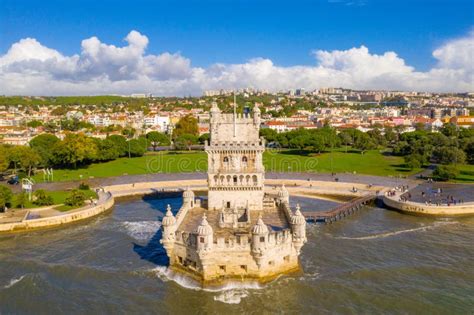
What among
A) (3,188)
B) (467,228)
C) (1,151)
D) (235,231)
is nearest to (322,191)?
(467,228)

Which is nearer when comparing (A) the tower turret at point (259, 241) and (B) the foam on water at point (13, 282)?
(A) the tower turret at point (259, 241)

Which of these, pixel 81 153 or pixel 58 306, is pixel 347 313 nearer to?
pixel 58 306

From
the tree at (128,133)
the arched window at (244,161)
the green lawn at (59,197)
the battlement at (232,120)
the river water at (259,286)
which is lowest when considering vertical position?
the river water at (259,286)

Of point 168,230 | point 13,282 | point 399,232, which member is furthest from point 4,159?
point 399,232

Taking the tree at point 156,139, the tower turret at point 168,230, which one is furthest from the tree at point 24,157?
the tower turret at point 168,230

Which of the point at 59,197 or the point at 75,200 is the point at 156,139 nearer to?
the point at 59,197

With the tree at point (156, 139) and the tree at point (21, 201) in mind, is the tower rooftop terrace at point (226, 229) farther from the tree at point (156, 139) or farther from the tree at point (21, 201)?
the tree at point (156, 139)
